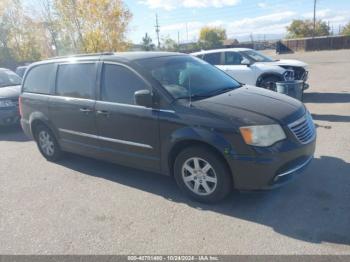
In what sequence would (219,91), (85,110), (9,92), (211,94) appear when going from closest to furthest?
(211,94), (219,91), (85,110), (9,92)

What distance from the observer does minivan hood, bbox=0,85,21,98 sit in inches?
341

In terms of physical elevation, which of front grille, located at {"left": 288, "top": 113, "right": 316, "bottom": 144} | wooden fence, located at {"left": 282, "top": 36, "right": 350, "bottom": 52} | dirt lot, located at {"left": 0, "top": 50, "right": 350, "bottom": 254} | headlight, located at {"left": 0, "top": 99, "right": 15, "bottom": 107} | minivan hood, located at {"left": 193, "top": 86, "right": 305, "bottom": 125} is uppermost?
wooden fence, located at {"left": 282, "top": 36, "right": 350, "bottom": 52}

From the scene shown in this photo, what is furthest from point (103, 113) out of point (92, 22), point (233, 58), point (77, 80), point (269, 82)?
point (92, 22)

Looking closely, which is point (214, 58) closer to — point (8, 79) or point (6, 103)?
point (6, 103)

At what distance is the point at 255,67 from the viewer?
390 inches

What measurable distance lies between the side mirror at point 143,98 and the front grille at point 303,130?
1.69 metres

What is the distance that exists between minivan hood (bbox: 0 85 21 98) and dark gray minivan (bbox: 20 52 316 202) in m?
3.80

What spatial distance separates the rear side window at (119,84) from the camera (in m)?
4.26

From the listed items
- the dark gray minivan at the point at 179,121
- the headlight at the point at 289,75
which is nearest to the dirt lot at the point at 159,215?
the dark gray minivan at the point at 179,121

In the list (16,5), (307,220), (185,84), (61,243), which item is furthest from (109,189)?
(16,5)

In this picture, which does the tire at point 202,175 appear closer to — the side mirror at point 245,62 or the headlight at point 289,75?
the headlight at point 289,75

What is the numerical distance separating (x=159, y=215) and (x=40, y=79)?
3530 mm

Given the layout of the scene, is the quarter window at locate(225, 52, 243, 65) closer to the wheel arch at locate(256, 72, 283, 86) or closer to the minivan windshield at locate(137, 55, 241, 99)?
the wheel arch at locate(256, 72, 283, 86)

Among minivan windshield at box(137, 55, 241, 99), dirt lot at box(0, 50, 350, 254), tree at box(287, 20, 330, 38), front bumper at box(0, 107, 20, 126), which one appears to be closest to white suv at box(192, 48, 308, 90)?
dirt lot at box(0, 50, 350, 254)
